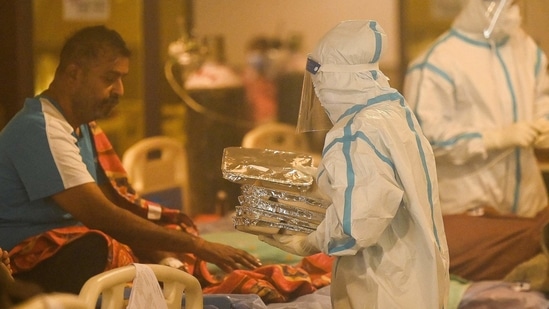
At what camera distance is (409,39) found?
4281mm

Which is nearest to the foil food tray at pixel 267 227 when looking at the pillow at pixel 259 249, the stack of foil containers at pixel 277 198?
the stack of foil containers at pixel 277 198

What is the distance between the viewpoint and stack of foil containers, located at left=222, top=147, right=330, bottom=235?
2.17 metres

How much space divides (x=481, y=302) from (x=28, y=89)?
4.45 ft

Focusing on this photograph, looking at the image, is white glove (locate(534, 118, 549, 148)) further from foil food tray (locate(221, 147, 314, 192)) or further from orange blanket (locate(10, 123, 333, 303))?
foil food tray (locate(221, 147, 314, 192))

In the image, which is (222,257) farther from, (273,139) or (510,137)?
(273,139)

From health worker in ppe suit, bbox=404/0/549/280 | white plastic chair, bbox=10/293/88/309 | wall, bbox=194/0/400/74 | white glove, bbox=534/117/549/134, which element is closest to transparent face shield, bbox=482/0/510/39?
health worker in ppe suit, bbox=404/0/549/280

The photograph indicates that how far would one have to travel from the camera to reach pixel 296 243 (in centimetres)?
212

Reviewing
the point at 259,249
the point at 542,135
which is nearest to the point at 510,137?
the point at 542,135

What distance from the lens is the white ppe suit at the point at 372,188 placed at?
1.96 meters

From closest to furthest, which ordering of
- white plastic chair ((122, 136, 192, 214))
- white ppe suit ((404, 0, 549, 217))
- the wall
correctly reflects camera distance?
white ppe suit ((404, 0, 549, 217)) < white plastic chair ((122, 136, 192, 214)) < the wall

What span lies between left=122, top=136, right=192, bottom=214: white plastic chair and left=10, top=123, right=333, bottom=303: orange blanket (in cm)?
53

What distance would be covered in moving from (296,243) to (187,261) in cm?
42

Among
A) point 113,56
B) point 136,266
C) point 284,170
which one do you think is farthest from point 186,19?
point 136,266

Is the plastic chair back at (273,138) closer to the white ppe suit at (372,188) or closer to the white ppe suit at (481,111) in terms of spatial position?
the white ppe suit at (481,111)
